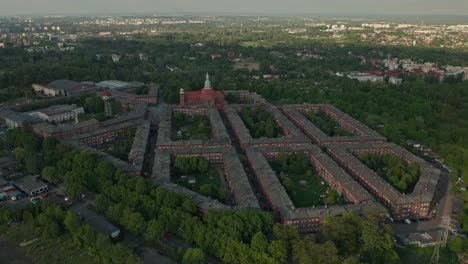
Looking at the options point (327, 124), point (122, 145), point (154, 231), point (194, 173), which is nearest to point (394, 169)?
point (327, 124)

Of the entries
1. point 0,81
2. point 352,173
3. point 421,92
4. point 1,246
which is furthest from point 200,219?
point 0,81

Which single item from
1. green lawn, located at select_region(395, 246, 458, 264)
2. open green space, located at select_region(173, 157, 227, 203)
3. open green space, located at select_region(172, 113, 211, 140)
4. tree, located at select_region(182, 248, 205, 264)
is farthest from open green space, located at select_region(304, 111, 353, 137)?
tree, located at select_region(182, 248, 205, 264)

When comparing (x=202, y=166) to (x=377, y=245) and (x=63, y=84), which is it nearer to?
(x=377, y=245)

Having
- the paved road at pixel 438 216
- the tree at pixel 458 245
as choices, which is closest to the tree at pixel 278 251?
the paved road at pixel 438 216

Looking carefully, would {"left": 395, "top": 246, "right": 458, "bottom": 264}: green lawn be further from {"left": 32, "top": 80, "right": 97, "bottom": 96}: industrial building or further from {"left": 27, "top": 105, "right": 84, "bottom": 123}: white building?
{"left": 32, "top": 80, "right": 97, "bottom": 96}: industrial building

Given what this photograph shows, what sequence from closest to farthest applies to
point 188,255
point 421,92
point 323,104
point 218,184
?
point 188,255
point 218,184
point 323,104
point 421,92

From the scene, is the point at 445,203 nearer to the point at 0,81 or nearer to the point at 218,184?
the point at 218,184

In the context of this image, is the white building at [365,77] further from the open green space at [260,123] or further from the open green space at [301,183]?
the open green space at [301,183]
